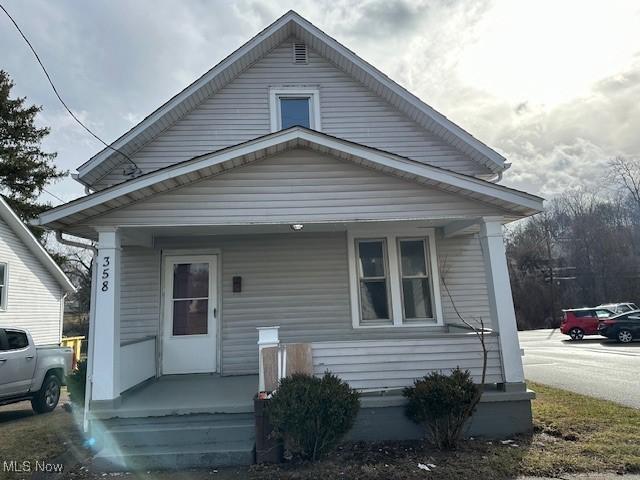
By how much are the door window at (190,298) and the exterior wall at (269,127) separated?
215 centimetres

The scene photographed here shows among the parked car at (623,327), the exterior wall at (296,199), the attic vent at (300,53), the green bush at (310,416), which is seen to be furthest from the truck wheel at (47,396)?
the parked car at (623,327)

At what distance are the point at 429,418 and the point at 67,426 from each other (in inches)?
227

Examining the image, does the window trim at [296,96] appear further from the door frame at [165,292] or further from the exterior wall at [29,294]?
the exterior wall at [29,294]

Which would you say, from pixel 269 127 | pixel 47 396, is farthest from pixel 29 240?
pixel 269 127

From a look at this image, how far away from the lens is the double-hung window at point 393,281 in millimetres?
7738

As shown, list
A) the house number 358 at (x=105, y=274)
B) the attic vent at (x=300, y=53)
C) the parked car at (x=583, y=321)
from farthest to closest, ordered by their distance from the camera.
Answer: the parked car at (x=583, y=321), the attic vent at (x=300, y=53), the house number 358 at (x=105, y=274)

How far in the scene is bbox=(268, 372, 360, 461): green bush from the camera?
4.64 meters

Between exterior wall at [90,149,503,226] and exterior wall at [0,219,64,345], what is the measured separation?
1035cm

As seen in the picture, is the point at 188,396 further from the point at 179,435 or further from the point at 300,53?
the point at 300,53

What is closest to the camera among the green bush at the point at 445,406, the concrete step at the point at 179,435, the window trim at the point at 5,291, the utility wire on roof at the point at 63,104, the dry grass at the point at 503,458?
the dry grass at the point at 503,458

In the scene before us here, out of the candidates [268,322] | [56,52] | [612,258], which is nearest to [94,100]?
[56,52]

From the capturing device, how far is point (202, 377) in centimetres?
746

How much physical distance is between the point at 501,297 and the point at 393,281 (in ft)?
7.26

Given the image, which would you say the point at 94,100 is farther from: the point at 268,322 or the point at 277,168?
the point at 268,322
